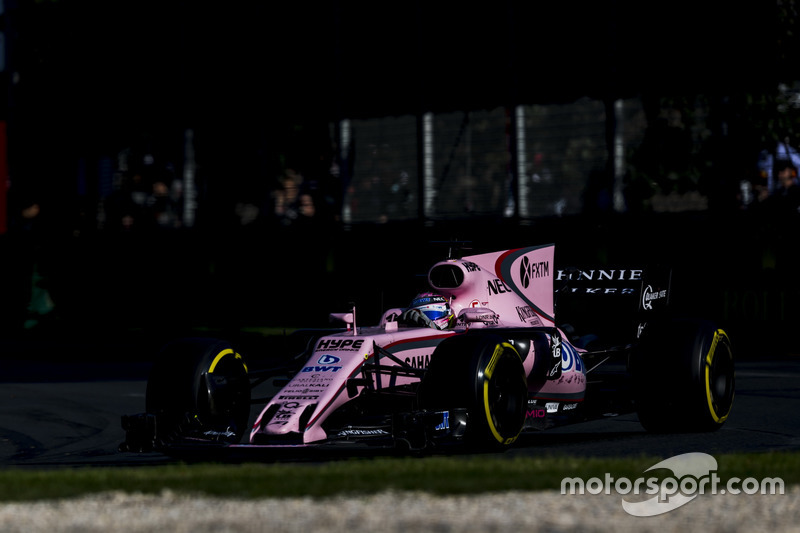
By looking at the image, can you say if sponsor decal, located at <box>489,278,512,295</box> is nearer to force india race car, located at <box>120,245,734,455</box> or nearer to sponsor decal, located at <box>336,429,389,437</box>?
force india race car, located at <box>120,245,734,455</box>

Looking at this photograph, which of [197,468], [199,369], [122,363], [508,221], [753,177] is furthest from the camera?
[508,221]

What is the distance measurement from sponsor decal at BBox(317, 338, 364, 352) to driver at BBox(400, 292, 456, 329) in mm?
871

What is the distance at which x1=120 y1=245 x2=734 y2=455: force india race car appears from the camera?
993 cm

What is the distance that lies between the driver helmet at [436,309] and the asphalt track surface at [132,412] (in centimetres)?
113

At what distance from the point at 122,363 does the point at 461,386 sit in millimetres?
12501

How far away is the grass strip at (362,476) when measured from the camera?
7930 mm

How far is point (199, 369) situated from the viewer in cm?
1079

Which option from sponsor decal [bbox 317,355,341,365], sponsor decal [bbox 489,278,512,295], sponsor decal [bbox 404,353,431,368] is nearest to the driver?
sponsor decal [bbox 404,353,431,368]

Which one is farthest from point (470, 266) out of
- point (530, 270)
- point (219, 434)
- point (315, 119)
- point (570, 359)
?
point (315, 119)

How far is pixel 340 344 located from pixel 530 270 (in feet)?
8.59

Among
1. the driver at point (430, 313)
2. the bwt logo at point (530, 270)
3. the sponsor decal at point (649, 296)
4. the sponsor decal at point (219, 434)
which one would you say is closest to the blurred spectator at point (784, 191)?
the sponsor decal at point (649, 296)

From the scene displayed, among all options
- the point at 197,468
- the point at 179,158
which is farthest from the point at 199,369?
the point at 179,158

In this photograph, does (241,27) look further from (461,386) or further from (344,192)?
(461,386)

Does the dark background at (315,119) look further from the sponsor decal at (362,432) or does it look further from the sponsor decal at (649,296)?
the sponsor decal at (362,432)
